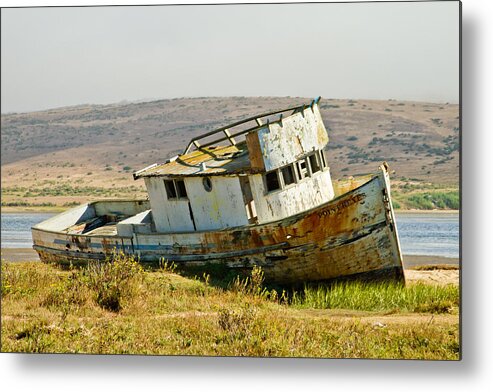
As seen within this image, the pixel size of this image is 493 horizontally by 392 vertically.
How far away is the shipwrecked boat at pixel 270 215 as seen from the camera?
12.4 m

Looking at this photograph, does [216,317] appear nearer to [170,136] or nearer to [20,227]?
[20,227]

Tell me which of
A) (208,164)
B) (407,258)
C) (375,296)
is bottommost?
(407,258)

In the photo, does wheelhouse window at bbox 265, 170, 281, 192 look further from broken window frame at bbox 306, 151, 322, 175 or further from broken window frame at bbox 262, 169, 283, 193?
broken window frame at bbox 306, 151, 322, 175

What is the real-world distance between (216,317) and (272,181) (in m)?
2.93

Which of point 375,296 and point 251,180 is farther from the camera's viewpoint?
point 251,180

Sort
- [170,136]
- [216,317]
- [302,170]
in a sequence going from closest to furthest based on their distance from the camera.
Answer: [216,317], [302,170], [170,136]

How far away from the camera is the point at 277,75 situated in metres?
16.6

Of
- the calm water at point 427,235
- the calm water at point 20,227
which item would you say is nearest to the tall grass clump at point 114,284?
the calm water at point 427,235

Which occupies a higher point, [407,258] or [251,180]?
[251,180]

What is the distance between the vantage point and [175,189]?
1370cm

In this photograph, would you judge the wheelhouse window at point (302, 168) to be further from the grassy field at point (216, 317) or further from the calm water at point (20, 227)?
the calm water at point (20, 227)

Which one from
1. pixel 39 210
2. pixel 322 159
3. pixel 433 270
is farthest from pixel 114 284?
pixel 39 210

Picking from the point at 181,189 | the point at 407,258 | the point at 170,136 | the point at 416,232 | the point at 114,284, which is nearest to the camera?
the point at 114,284

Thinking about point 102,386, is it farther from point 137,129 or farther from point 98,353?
point 137,129
